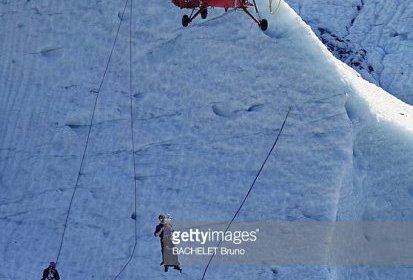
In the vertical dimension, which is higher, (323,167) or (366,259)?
(323,167)

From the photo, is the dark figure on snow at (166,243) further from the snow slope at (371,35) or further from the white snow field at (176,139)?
the snow slope at (371,35)

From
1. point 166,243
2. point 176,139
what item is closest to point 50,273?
point 166,243

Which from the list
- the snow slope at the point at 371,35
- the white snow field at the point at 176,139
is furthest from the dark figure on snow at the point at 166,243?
the snow slope at the point at 371,35

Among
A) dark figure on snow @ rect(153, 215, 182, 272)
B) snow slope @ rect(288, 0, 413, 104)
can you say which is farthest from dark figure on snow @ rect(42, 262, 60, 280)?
snow slope @ rect(288, 0, 413, 104)

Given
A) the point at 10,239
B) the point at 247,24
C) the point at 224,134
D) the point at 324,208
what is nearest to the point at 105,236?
the point at 10,239

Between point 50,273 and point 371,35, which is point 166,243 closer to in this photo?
point 50,273

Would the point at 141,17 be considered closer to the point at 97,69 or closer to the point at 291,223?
the point at 97,69
